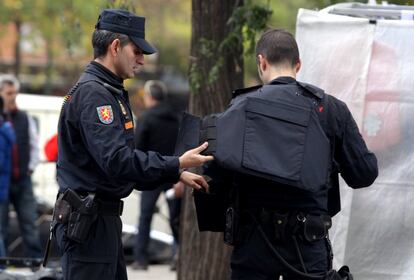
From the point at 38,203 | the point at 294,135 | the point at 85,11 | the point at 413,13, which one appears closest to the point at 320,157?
the point at 294,135

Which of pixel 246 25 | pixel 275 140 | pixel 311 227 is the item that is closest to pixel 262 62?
pixel 275 140

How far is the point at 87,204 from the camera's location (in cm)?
483

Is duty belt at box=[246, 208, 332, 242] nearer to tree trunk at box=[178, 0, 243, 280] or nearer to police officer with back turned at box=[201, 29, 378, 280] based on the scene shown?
police officer with back turned at box=[201, 29, 378, 280]

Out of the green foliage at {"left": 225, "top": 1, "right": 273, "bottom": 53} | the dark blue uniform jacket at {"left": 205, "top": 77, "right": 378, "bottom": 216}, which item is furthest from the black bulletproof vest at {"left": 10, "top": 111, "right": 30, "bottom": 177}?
the dark blue uniform jacket at {"left": 205, "top": 77, "right": 378, "bottom": 216}

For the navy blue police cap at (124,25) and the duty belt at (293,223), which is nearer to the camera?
the duty belt at (293,223)

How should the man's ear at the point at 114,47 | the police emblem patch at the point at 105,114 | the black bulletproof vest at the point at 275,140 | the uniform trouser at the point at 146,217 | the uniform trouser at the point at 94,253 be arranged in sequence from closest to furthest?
1. the black bulletproof vest at the point at 275,140
2. the police emblem patch at the point at 105,114
3. the uniform trouser at the point at 94,253
4. the man's ear at the point at 114,47
5. the uniform trouser at the point at 146,217

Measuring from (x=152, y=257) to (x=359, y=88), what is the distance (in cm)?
672

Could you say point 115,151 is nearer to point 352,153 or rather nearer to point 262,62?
point 262,62

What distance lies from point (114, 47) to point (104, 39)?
68mm

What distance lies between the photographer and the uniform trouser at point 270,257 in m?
4.68

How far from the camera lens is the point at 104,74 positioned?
4.98 m

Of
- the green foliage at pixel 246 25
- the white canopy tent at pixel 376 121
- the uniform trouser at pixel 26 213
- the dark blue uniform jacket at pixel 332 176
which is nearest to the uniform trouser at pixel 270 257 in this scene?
the dark blue uniform jacket at pixel 332 176

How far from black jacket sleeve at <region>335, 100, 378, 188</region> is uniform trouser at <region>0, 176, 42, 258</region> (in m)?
6.11

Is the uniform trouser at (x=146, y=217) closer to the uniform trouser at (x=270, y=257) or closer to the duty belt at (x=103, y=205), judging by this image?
the duty belt at (x=103, y=205)
